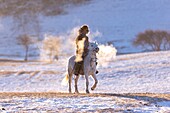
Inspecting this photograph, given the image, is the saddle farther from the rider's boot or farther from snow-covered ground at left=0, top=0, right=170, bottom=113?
snow-covered ground at left=0, top=0, right=170, bottom=113

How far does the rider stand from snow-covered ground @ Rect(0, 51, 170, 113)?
260 centimetres

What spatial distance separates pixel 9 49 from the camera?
108 meters

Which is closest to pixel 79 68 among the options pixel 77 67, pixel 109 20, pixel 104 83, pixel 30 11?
pixel 77 67

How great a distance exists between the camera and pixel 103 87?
30672mm

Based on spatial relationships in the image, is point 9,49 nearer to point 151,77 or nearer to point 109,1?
point 109,1

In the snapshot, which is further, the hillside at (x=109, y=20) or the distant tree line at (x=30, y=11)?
the distant tree line at (x=30, y=11)

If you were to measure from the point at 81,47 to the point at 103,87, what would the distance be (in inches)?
554

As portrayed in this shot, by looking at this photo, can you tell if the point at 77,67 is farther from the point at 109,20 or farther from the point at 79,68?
the point at 109,20

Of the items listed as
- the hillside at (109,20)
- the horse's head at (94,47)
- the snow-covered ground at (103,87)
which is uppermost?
the hillside at (109,20)

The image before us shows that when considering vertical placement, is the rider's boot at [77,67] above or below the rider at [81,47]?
below

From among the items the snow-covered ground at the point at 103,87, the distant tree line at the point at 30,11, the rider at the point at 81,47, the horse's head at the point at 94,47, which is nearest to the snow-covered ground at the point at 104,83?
the snow-covered ground at the point at 103,87

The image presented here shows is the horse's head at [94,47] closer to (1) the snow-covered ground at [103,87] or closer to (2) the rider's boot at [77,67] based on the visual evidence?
(2) the rider's boot at [77,67]

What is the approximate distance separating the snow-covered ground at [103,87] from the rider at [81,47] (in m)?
2.60

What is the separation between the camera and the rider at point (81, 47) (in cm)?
1664
